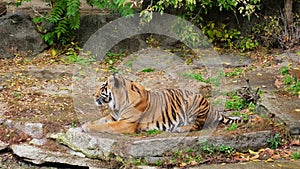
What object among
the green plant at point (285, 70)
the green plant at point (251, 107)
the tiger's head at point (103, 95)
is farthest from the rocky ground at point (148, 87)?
the tiger's head at point (103, 95)

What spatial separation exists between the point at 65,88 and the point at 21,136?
7.34ft

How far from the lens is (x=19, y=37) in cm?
1171

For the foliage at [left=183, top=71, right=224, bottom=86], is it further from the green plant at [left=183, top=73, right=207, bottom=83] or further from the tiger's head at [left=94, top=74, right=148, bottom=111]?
the tiger's head at [left=94, top=74, right=148, bottom=111]

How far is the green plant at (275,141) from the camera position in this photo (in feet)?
22.5

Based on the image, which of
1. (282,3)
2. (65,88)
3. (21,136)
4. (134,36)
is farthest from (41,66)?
(282,3)

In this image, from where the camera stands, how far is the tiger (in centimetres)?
682

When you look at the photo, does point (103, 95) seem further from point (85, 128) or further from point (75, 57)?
point (75, 57)

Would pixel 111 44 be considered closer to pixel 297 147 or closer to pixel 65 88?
pixel 65 88

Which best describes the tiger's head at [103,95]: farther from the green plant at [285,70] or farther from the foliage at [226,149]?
the green plant at [285,70]

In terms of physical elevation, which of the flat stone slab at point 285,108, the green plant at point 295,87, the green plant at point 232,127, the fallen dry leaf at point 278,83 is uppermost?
the green plant at point 295,87

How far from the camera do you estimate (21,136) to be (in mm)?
7500

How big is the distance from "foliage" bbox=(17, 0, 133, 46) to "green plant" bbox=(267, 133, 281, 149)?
5333 millimetres

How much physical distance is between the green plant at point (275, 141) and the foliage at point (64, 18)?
5.33 m

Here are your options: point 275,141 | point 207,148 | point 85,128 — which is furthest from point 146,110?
point 275,141
